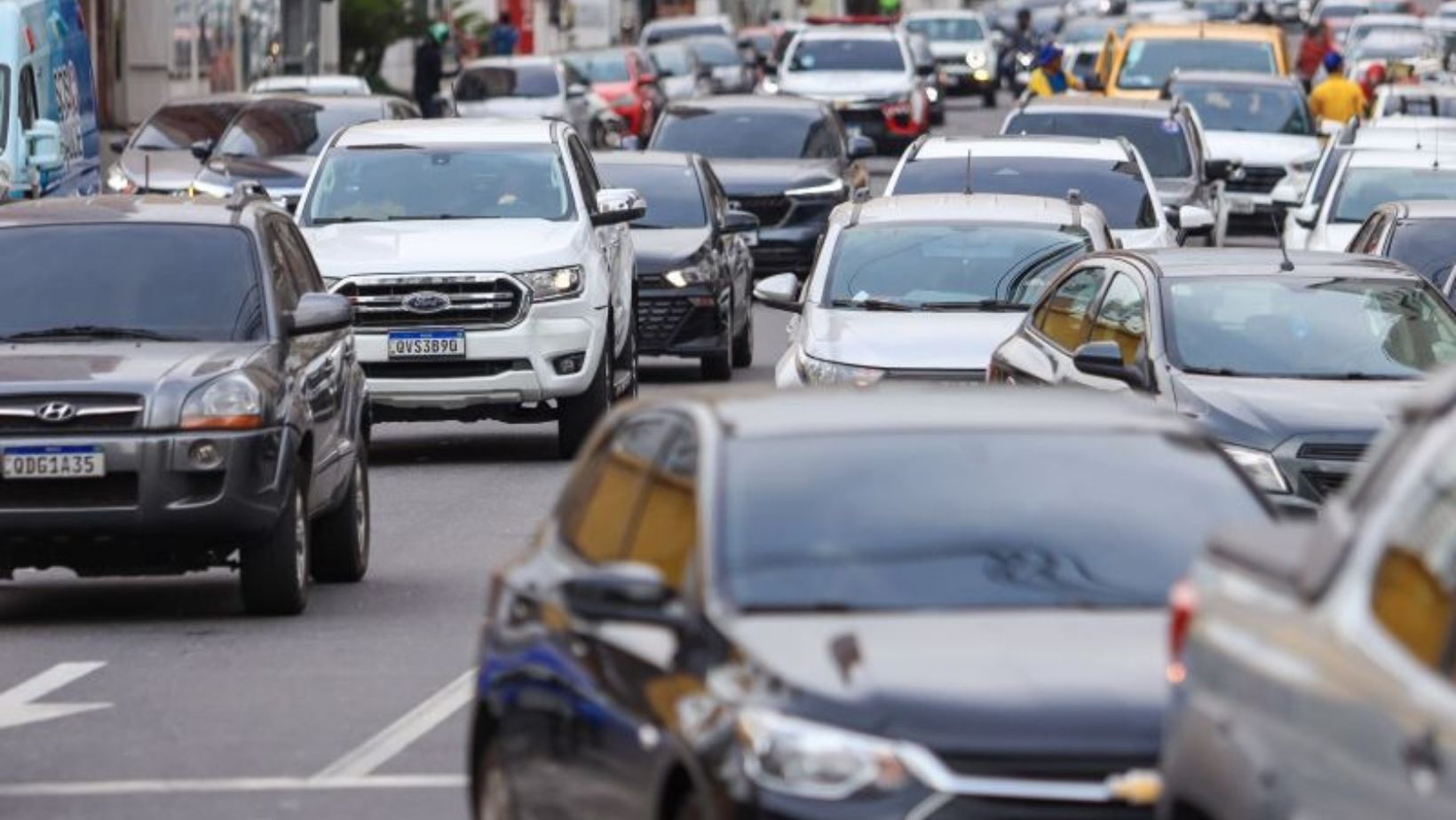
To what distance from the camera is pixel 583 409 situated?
69.9ft

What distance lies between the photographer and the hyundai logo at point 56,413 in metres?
14.2

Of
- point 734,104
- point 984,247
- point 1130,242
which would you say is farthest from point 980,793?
point 734,104

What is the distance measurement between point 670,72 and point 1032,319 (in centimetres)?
4771

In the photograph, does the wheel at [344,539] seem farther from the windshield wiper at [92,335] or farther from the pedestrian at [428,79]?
the pedestrian at [428,79]

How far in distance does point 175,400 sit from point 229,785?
3476 millimetres

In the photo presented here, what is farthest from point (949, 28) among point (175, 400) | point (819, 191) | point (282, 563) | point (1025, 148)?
point (175, 400)

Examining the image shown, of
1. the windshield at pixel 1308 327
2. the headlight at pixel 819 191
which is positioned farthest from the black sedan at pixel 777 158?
Answer: the windshield at pixel 1308 327

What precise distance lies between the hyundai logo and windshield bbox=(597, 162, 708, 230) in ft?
41.4

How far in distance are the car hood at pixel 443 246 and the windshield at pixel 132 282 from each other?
17.4ft

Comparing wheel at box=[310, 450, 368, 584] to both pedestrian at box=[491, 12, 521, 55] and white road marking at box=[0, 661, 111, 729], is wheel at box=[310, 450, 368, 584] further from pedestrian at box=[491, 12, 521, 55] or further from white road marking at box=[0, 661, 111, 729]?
pedestrian at box=[491, 12, 521, 55]

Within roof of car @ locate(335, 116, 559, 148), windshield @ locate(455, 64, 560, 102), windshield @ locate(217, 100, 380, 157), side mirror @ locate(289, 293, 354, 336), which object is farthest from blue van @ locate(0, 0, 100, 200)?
windshield @ locate(455, 64, 560, 102)

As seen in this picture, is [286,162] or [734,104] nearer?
[286,162]

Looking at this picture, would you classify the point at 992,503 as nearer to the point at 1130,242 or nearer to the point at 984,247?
the point at 984,247

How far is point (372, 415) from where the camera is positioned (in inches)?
849
